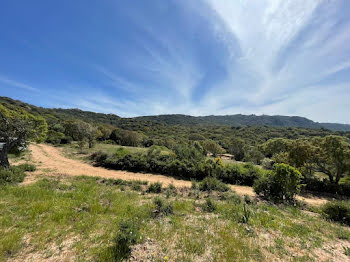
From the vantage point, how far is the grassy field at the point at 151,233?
3092 mm

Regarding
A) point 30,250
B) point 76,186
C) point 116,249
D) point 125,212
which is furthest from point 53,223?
point 76,186

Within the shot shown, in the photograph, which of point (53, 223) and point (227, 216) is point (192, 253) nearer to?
point (227, 216)

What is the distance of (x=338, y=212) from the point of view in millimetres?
6105

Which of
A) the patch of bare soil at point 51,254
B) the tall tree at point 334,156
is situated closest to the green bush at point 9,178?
the patch of bare soil at point 51,254

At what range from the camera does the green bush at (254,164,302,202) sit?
25.1ft

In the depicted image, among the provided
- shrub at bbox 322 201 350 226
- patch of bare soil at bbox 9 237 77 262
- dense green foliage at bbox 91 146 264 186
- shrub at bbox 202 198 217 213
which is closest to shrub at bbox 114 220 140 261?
patch of bare soil at bbox 9 237 77 262

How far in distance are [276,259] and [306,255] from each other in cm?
92

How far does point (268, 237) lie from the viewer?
4.02 m

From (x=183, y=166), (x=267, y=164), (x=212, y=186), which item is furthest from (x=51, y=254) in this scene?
(x=267, y=164)

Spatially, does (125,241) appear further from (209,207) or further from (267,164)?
(267,164)

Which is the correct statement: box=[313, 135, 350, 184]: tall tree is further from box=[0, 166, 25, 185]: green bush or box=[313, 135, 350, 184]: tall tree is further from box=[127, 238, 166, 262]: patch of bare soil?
box=[0, 166, 25, 185]: green bush

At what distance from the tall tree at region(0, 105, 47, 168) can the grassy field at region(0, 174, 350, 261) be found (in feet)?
14.0

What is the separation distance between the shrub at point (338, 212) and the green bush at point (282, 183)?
1.43 metres

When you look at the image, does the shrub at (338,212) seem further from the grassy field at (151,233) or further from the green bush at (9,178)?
the green bush at (9,178)
